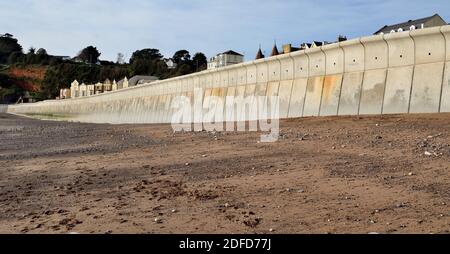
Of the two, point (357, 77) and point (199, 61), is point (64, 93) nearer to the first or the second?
point (199, 61)

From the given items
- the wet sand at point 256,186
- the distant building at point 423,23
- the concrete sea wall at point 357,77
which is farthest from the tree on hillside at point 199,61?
the wet sand at point 256,186

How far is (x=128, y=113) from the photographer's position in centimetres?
4859

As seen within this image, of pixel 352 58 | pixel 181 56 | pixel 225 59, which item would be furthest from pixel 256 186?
pixel 181 56

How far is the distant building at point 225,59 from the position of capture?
135 metres

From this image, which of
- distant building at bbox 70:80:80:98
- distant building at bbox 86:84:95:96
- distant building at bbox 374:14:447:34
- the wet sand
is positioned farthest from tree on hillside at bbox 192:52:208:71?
the wet sand

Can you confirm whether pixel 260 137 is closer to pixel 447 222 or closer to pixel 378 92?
pixel 378 92

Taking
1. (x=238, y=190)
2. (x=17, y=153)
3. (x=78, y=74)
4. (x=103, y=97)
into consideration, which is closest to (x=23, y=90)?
Answer: (x=78, y=74)

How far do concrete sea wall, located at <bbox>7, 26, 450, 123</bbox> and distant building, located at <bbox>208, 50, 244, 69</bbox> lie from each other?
106 metres

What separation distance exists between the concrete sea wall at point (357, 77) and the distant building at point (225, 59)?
106m

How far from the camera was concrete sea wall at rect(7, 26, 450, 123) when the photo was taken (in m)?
14.5

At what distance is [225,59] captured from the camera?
445ft

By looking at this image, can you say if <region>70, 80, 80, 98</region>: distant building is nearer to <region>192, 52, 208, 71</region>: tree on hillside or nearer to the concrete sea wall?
<region>192, 52, 208, 71</region>: tree on hillside

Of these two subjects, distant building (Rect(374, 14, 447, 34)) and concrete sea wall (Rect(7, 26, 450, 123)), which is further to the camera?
distant building (Rect(374, 14, 447, 34))

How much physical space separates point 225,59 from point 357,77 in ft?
394
